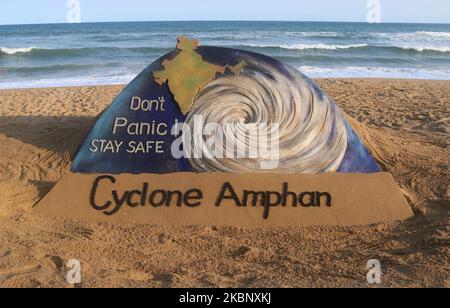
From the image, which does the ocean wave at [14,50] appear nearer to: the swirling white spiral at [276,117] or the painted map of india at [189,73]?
the painted map of india at [189,73]

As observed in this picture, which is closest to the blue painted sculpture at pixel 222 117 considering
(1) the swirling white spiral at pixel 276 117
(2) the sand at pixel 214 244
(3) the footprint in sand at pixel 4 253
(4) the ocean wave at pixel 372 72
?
(1) the swirling white spiral at pixel 276 117

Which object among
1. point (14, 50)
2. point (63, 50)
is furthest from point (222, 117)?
point (14, 50)

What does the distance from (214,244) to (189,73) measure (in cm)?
156

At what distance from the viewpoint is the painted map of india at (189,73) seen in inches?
169

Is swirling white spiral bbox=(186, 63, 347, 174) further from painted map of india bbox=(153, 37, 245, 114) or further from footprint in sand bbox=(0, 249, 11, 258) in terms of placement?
footprint in sand bbox=(0, 249, 11, 258)

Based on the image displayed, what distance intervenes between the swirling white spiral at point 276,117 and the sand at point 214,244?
630 millimetres

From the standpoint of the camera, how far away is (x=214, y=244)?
3584mm

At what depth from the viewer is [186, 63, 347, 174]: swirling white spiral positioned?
4.16 meters

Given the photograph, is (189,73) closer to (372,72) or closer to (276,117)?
(276,117)

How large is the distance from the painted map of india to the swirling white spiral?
0.19 feet

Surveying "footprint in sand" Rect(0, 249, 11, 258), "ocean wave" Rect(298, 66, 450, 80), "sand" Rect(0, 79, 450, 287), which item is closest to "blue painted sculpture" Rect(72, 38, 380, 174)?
"sand" Rect(0, 79, 450, 287)

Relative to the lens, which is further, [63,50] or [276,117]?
[63,50]

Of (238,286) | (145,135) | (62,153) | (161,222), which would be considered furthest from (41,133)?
(238,286)

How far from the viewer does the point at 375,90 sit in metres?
10.4
